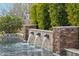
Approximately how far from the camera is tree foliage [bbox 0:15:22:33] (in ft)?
15.8

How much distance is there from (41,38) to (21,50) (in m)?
0.39

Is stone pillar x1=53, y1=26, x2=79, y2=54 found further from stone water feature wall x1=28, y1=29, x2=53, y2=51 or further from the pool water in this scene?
the pool water

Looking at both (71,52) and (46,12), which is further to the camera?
(46,12)

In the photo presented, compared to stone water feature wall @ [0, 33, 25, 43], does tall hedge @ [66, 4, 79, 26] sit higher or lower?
higher

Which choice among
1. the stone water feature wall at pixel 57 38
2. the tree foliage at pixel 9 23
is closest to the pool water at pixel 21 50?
the stone water feature wall at pixel 57 38

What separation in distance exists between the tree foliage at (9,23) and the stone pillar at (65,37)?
1.92 feet

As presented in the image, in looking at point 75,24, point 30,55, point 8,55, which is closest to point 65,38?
point 75,24

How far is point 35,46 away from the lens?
15.9 ft

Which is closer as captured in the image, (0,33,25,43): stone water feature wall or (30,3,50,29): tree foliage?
(0,33,25,43): stone water feature wall

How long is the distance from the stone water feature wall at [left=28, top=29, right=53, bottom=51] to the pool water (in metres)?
0.09

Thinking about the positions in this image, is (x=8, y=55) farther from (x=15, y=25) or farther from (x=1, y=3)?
(x=1, y=3)

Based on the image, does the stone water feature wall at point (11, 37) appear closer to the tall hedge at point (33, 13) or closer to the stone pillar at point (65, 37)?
the tall hedge at point (33, 13)

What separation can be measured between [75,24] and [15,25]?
92cm

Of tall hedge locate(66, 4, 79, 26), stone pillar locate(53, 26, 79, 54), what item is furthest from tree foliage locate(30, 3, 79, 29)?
stone pillar locate(53, 26, 79, 54)
